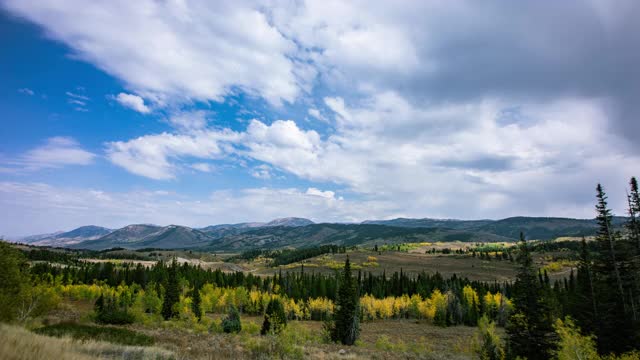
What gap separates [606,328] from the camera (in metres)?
36.4

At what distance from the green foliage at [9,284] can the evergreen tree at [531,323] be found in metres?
43.6

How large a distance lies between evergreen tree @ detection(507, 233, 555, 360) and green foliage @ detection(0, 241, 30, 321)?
43602 mm

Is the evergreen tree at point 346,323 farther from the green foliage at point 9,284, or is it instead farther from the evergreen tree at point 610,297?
the green foliage at point 9,284

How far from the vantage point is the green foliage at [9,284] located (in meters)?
27.0

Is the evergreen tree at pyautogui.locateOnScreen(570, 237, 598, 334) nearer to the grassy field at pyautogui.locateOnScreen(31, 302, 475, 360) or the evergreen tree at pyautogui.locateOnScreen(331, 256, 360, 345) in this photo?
the grassy field at pyautogui.locateOnScreen(31, 302, 475, 360)

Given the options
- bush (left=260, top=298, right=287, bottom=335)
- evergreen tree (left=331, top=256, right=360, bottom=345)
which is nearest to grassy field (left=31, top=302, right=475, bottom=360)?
bush (left=260, top=298, right=287, bottom=335)

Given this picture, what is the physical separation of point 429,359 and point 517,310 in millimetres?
9952

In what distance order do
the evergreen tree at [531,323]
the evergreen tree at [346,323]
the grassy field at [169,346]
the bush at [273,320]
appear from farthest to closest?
the bush at [273,320]
the evergreen tree at [346,323]
the evergreen tree at [531,323]
the grassy field at [169,346]

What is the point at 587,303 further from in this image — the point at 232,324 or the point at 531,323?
the point at 232,324

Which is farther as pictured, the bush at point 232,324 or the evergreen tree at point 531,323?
the bush at point 232,324

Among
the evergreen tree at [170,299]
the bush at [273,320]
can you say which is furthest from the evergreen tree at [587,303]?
the evergreen tree at [170,299]

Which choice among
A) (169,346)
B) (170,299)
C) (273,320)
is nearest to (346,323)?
(273,320)

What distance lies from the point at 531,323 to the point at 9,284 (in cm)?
4643

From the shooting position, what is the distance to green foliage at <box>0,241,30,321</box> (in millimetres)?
26969
